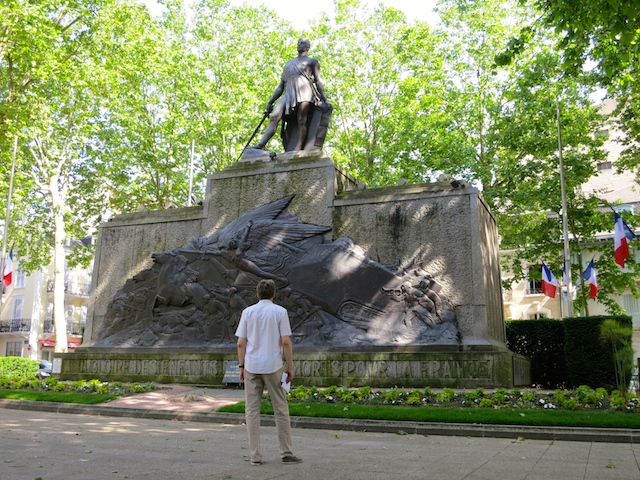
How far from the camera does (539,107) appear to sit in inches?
1137

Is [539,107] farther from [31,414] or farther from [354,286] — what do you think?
[31,414]

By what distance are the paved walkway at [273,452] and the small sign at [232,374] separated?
3827 mm

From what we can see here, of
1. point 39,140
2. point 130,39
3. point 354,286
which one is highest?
point 130,39

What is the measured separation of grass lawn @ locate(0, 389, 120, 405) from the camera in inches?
489

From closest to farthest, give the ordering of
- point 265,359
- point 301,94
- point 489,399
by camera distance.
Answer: point 265,359 < point 489,399 < point 301,94

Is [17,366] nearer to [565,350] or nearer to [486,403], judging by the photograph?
[565,350]

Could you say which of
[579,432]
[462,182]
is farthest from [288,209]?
[579,432]

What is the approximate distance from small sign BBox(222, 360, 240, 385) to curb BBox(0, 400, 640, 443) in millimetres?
3611

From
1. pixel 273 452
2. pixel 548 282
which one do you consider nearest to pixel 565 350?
pixel 548 282

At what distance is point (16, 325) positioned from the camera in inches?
1949

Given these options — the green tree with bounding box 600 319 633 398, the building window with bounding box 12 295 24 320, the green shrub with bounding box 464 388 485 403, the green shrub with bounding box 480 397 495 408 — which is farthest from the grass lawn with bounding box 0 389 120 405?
the building window with bounding box 12 295 24 320

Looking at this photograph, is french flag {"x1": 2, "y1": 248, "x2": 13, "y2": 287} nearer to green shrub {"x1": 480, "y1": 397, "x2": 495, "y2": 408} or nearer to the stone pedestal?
the stone pedestal

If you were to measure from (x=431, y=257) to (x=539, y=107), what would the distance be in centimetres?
1625

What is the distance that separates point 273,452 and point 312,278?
28.9 ft
